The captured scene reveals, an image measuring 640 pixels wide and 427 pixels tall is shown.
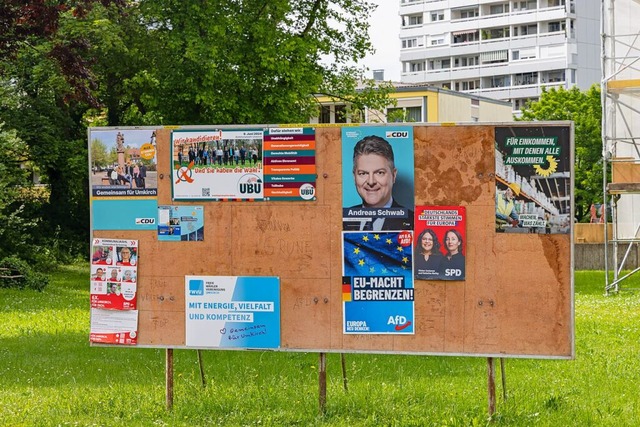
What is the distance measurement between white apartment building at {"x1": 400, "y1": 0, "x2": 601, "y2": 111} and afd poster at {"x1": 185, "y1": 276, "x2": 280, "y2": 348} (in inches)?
4228

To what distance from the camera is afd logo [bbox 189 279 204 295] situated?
32.4 ft

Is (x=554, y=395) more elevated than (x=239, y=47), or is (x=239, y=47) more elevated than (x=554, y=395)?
(x=239, y=47)

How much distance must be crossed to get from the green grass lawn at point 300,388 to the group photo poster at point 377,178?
1.60m

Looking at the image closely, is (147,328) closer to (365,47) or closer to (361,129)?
(361,129)

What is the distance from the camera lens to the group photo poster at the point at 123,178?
10.0 metres

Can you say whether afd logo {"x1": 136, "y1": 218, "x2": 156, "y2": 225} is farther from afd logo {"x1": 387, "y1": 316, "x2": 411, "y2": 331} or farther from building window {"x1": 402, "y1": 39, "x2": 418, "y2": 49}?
building window {"x1": 402, "y1": 39, "x2": 418, "y2": 49}

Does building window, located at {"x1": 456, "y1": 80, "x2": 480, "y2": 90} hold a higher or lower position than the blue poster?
higher

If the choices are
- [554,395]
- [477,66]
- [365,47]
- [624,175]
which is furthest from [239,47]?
[477,66]

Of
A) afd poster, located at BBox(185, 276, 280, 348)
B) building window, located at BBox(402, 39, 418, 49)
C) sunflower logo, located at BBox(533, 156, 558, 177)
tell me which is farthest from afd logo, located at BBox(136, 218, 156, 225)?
building window, located at BBox(402, 39, 418, 49)

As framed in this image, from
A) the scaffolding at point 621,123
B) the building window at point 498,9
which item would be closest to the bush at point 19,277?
the scaffolding at point 621,123

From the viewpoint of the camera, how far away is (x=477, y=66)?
127 m

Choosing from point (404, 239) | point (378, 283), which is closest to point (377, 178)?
point (404, 239)

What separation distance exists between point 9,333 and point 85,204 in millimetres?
24746

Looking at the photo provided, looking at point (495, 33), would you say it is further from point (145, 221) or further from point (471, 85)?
point (145, 221)
